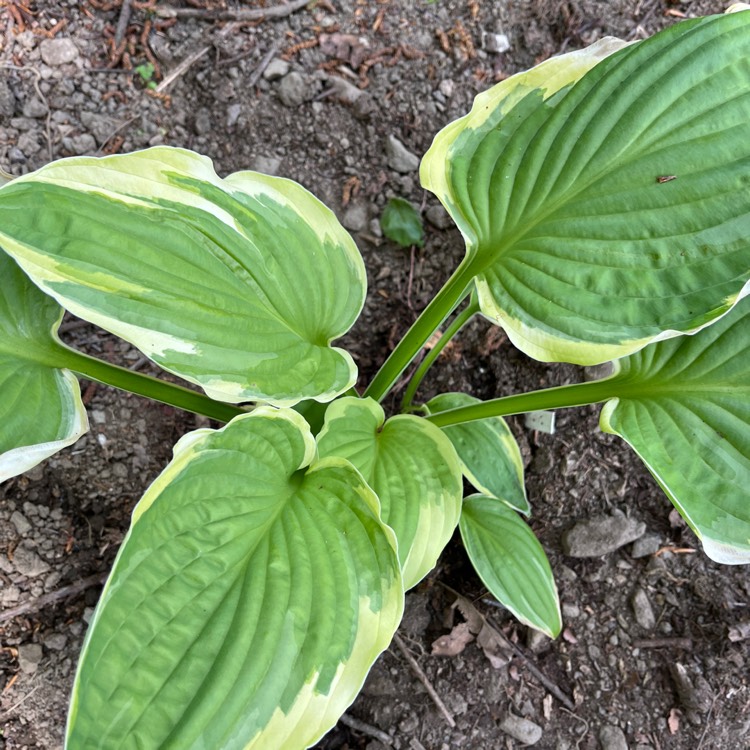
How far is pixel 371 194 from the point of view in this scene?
1.63 meters

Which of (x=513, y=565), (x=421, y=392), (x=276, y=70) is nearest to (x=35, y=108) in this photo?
(x=276, y=70)

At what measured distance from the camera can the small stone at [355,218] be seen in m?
1.62

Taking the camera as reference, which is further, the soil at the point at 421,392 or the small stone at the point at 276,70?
the small stone at the point at 276,70

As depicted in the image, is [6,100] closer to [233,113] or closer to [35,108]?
[35,108]

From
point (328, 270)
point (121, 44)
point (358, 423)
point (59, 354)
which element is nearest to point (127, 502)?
point (59, 354)

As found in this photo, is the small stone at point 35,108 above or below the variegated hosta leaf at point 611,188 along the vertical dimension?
below

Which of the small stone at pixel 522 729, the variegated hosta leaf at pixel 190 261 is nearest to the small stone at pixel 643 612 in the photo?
the small stone at pixel 522 729

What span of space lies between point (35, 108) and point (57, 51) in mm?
158

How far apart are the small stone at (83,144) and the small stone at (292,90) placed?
1.60ft

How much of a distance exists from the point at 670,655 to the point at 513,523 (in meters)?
0.54

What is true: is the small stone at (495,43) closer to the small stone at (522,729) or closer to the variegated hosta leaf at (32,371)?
the variegated hosta leaf at (32,371)

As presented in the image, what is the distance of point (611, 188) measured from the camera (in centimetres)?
102

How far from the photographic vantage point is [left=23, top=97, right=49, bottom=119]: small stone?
148cm

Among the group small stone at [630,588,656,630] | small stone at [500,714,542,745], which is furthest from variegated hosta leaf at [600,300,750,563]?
small stone at [500,714,542,745]
